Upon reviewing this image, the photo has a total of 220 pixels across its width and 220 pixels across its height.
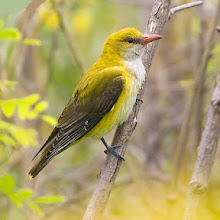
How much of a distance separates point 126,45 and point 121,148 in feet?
3.45

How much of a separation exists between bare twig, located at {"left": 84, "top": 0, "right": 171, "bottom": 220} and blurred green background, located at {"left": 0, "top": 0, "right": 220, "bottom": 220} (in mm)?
941

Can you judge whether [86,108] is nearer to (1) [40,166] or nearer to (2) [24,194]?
(1) [40,166]

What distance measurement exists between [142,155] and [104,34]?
4.63ft

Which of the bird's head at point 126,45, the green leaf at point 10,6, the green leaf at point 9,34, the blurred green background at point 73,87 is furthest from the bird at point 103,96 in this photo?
the green leaf at point 10,6

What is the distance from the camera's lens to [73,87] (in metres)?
5.31

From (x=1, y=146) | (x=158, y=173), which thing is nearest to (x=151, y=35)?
(x=1, y=146)

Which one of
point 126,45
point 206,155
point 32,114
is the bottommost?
point 206,155

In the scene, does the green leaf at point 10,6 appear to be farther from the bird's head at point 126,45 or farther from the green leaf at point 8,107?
the bird's head at point 126,45

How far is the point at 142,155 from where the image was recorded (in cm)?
505

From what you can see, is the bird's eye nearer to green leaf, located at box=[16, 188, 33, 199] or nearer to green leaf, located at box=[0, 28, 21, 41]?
green leaf, located at box=[0, 28, 21, 41]

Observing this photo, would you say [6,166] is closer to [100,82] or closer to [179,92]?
[100,82]

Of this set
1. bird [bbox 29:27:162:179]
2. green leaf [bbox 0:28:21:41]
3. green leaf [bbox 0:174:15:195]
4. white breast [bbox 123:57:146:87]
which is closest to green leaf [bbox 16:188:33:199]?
green leaf [bbox 0:174:15:195]

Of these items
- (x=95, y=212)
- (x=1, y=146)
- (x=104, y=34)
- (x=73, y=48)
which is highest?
(x=104, y=34)

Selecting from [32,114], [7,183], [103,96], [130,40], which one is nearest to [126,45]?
[130,40]
